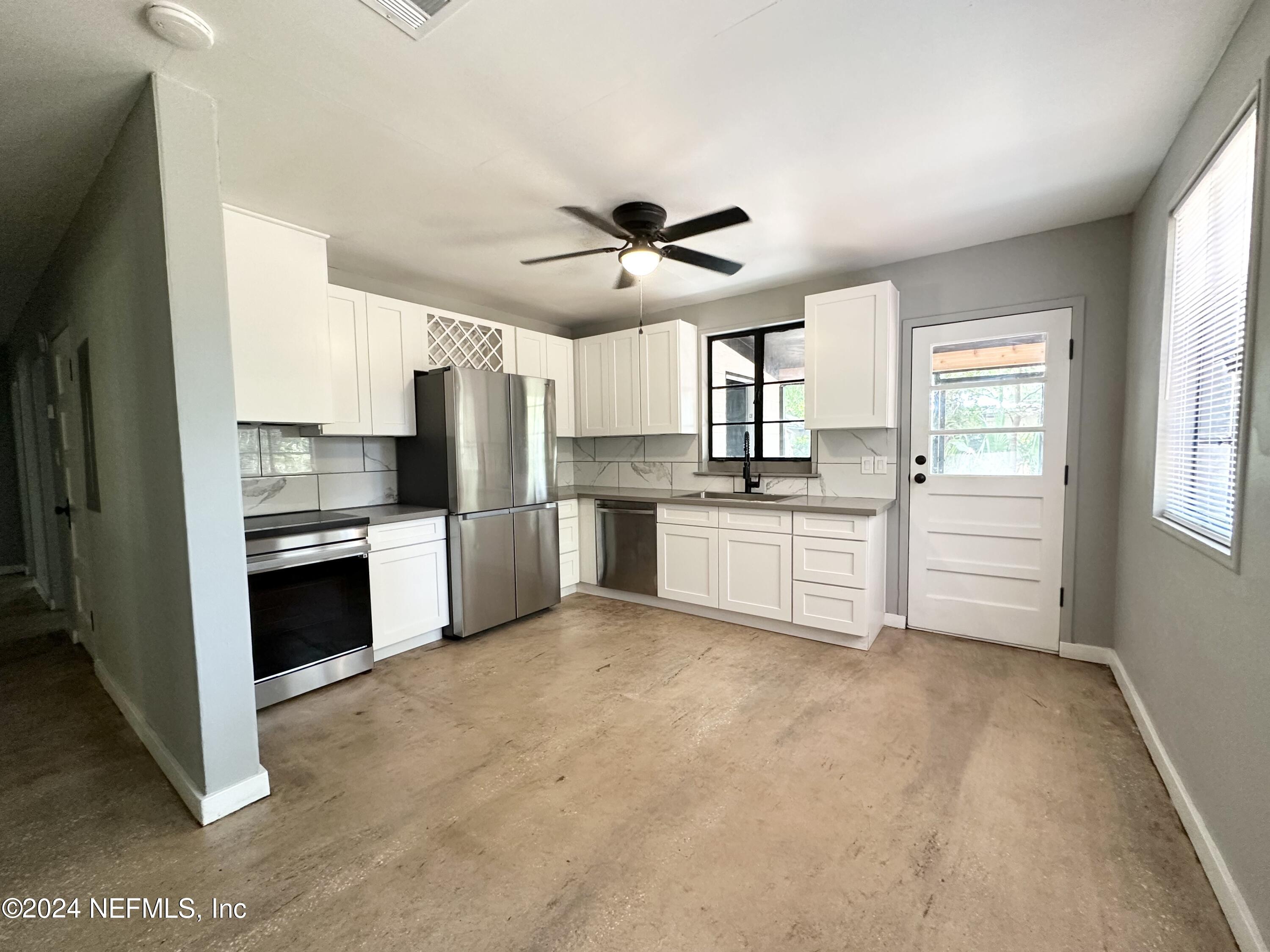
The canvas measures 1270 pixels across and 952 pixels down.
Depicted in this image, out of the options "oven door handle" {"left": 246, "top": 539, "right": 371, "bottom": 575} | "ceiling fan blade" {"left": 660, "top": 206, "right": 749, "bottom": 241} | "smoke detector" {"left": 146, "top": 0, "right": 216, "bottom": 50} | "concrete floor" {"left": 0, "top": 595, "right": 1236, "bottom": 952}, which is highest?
"smoke detector" {"left": 146, "top": 0, "right": 216, "bottom": 50}

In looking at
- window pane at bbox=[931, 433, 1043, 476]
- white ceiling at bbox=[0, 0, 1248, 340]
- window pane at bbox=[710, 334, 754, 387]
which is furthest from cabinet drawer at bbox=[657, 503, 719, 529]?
white ceiling at bbox=[0, 0, 1248, 340]

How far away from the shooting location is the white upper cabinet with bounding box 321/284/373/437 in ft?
10.3

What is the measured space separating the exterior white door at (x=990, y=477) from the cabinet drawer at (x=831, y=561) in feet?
1.99

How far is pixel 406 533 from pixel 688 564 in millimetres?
1987

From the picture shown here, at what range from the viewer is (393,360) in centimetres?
344

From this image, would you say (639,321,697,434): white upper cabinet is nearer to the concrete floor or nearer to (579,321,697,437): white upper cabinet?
(579,321,697,437): white upper cabinet

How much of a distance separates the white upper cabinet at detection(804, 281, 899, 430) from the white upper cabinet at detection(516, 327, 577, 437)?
199 cm

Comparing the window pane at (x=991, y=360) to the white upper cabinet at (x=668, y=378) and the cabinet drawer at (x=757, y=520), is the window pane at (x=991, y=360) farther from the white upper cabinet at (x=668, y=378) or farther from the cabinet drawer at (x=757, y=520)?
the white upper cabinet at (x=668, y=378)

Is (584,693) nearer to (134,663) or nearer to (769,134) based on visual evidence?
(134,663)

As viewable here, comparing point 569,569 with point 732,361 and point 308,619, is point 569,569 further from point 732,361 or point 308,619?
point 732,361

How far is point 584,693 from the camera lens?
2.72m

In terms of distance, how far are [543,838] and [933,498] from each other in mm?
3061

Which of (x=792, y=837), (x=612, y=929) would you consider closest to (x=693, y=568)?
(x=792, y=837)

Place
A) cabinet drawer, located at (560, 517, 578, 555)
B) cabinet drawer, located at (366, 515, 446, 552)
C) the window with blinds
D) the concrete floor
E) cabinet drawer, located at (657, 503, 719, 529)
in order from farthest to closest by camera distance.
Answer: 1. cabinet drawer, located at (560, 517, 578, 555)
2. cabinet drawer, located at (657, 503, 719, 529)
3. cabinet drawer, located at (366, 515, 446, 552)
4. the window with blinds
5. the concrete floor
